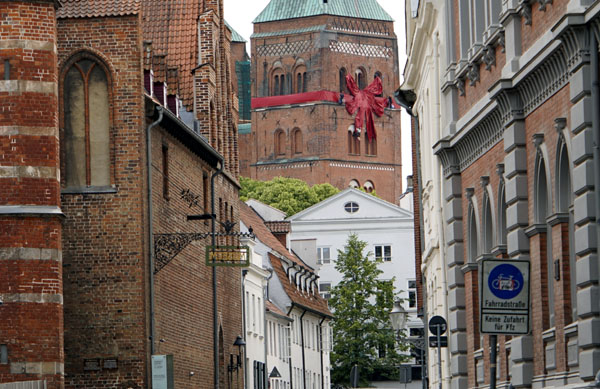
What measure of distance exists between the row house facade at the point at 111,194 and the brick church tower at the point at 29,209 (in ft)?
0.08

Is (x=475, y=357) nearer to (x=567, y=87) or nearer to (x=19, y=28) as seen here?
(x=567, y=87)

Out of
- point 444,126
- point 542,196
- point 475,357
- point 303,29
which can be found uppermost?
point 303,29

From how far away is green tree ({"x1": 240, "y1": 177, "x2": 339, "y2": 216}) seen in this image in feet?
428

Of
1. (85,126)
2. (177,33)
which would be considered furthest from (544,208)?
(177,33)

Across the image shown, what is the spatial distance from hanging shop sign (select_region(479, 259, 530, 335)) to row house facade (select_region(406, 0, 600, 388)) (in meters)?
0.38

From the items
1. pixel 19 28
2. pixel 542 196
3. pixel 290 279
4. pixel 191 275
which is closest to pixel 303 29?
pixel 290 279

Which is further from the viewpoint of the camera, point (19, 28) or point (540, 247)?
point (19, 28)

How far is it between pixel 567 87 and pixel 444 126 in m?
10.3

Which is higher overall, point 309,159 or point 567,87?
point 309,159

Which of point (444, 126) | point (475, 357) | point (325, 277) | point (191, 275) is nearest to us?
point (475, 357)

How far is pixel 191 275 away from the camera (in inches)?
1646

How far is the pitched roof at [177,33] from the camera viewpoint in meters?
46.5

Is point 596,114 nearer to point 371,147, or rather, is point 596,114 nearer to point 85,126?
point 85,126

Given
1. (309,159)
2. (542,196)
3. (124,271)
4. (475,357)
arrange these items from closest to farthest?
(542,196)
(475,357)
(124,271)
(309,159)
